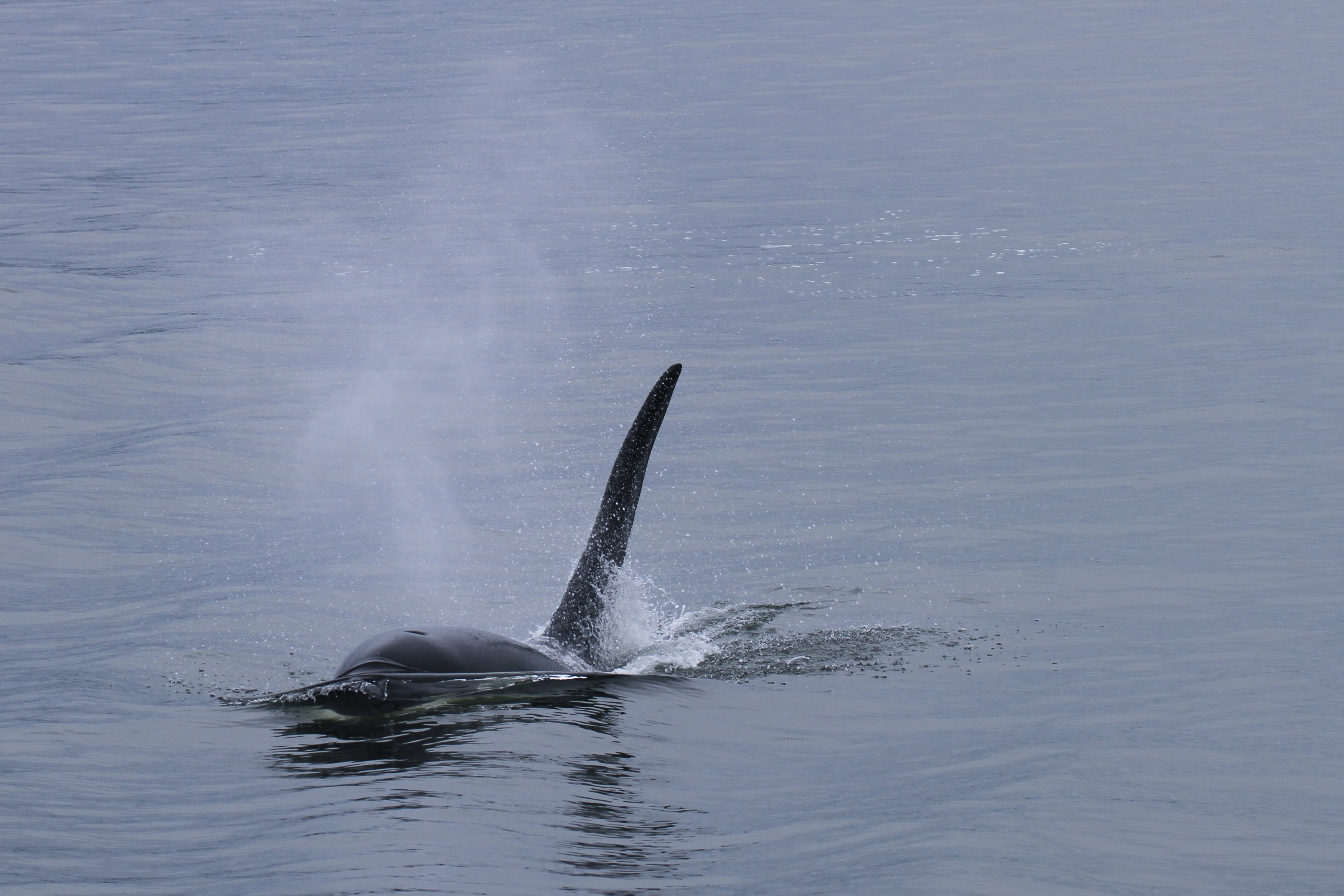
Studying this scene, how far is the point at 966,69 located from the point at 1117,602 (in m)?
39.8

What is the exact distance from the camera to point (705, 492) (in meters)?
16.9

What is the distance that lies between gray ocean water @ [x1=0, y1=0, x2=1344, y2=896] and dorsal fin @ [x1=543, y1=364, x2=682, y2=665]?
1.58 ft

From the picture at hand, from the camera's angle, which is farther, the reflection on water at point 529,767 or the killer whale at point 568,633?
the killer whale at point 568,633

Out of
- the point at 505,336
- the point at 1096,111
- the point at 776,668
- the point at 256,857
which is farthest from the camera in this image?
the point at 1096,111

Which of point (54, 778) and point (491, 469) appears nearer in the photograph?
point (54, 778)

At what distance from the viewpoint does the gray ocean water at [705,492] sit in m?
8.77

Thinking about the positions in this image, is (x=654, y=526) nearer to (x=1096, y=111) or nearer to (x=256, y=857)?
(x=256, y=857)

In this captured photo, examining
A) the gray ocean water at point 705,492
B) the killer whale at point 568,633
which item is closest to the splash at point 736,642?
the gray ocean water at point 705,492

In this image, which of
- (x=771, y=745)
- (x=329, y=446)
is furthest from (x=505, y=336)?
(x=771, y=745)

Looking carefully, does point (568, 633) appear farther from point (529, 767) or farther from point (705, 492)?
point (705, 492)

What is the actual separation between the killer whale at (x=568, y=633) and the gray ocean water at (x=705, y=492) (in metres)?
0.36

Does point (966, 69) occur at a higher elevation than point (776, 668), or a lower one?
higher

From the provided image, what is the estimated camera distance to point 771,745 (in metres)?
10.0

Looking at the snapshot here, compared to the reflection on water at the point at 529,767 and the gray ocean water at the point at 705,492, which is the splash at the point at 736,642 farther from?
the reflection on water at the point at 529,767
